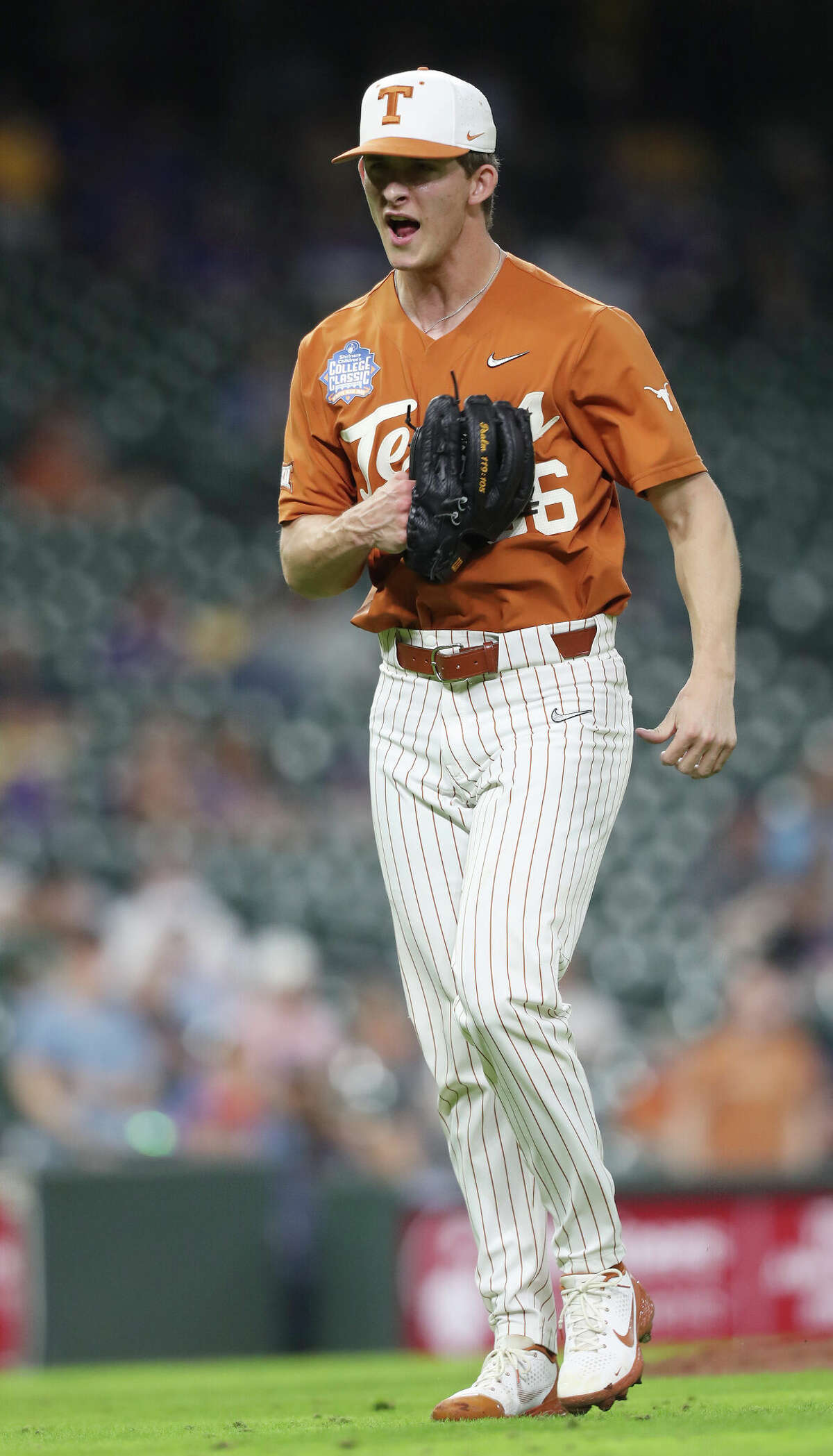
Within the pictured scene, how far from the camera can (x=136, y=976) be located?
749 centimetres

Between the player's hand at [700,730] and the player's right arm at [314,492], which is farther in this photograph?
the player's right arm at [314,492]

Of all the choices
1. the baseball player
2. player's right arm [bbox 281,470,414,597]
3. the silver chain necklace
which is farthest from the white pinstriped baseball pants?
the silver chain necklace

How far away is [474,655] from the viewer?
9.91ft

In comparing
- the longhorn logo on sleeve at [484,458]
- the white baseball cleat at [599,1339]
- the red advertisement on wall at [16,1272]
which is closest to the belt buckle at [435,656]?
the longhorn logo on sleeve at [484,458]

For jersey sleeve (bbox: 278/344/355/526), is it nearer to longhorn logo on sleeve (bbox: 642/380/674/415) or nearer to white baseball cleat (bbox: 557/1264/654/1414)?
longhorn logo on sleeve (bbox: 642/380/674/415)

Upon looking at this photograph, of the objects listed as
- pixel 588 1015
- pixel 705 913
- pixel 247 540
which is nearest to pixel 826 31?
pixel 247 540

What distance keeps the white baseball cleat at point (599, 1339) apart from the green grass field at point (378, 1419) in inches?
A: 1.8

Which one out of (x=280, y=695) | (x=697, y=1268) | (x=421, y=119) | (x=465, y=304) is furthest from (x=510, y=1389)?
(x=280, y=695)

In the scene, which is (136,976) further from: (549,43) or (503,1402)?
(549,43)

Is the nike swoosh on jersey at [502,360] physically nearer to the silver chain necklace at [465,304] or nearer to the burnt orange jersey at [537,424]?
the burnt orange jersey at [537,424]

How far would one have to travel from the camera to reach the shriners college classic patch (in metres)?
3.16

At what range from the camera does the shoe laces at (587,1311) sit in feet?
9.36

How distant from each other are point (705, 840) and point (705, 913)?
51 centimetres

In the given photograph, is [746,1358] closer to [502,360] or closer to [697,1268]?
[697,1268]
